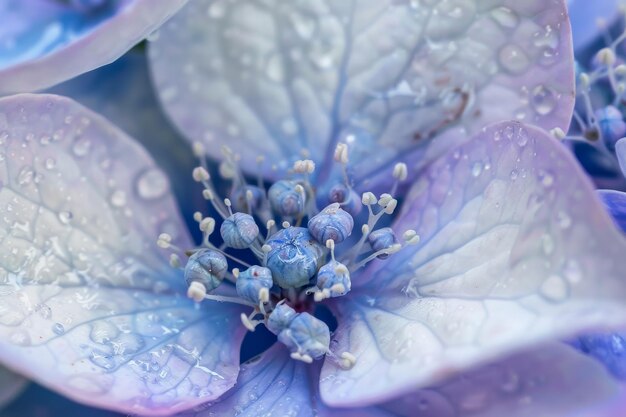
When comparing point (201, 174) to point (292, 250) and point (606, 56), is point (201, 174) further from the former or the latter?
point (606, 56)

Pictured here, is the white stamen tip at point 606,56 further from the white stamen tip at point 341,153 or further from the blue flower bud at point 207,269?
the blue flower bud at point 207,269

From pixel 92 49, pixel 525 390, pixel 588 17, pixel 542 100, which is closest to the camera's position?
pixel 525 390

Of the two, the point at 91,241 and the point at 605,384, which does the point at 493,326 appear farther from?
the point at 91,241

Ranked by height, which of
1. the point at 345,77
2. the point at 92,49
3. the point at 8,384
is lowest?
the point at 8,384

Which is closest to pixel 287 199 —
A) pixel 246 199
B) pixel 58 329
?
pixel 246 199

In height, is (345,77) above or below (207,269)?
above

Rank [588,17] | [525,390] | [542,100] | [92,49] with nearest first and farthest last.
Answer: [525,390], [92,49], [542,100], [588,17]

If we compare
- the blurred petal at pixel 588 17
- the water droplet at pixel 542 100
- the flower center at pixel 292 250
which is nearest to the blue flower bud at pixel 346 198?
the flower center at pixel 292 250

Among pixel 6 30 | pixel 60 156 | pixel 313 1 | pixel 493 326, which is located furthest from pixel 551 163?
pixel 6 30
